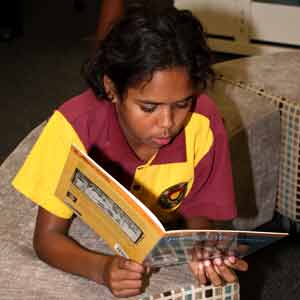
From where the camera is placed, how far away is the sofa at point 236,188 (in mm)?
1185

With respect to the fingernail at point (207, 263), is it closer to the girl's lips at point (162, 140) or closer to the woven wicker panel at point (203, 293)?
the woven wicker panel at point (203, 293)

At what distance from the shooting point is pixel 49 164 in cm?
122

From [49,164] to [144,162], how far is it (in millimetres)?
173

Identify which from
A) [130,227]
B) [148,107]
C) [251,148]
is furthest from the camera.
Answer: [251,148]

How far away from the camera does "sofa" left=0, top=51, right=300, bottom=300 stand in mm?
1185

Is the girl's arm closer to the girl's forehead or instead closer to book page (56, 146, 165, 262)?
book page (56, 146, 165, 262)

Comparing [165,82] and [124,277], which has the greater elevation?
[165,82]

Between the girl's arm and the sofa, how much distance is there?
24 millimetres

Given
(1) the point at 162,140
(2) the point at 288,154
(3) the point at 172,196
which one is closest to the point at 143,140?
(1) the point at 162,140

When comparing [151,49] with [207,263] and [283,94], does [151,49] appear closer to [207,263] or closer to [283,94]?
[207,263]

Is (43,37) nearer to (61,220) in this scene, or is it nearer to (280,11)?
(280,11)

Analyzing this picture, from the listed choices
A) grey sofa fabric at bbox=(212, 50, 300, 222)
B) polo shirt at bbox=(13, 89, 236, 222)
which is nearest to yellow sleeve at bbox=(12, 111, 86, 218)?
polo shirt at bbox=(13, 89, 236, 222)

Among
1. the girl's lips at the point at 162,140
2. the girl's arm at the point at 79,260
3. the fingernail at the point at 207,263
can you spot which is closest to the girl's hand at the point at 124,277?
the girl's arm at the point at 79,260

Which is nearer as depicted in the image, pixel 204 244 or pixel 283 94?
pixel 204 244
